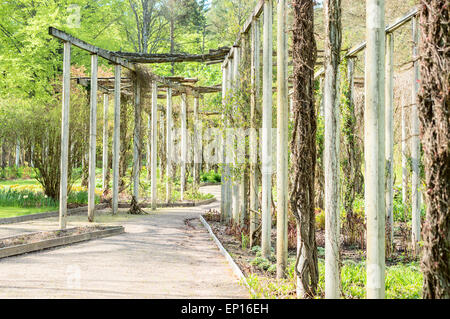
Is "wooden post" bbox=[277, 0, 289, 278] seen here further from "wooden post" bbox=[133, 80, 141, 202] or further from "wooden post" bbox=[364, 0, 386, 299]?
"wooden post" bbox=[133, 80, 141, 202]

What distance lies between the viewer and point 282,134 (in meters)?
5.35

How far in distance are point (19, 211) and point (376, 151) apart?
35.4 ft

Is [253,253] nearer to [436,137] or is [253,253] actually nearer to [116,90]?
[436,137]

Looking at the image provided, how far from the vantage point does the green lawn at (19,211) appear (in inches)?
451

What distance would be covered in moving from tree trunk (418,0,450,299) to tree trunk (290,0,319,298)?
1817 millimetres

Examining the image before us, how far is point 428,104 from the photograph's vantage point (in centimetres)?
285

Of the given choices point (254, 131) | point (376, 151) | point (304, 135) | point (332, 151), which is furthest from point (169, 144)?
point (376, 151)

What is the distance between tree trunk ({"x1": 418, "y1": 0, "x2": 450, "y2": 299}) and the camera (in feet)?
8.98

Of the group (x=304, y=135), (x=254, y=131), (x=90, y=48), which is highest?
(x=90, y=48)

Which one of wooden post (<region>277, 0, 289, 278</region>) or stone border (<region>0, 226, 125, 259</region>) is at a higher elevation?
wooden post (<region>277, 0, 289, 278</region>)

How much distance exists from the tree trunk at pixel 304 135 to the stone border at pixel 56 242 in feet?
15.0

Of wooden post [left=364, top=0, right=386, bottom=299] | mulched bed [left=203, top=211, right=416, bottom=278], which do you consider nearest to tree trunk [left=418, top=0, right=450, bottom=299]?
wooden post [left=364, top=0, right=386, bottom=299]

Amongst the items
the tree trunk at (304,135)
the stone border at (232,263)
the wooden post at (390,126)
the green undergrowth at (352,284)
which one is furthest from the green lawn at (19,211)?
the tree trunk at (304,135)
